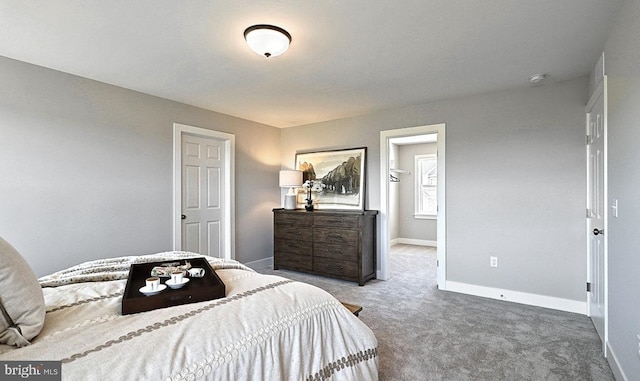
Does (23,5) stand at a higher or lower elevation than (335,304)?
higher

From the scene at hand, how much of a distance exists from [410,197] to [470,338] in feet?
16.5

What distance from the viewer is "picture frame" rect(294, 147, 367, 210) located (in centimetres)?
450

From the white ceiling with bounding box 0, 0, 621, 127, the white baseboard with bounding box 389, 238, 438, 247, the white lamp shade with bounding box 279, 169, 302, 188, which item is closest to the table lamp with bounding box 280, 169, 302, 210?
the white lamp shade with bounding box 279, 169, 302, 188

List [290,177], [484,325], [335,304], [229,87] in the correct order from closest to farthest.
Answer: [335,304] < [484,325] < [229,87] < [290,177]

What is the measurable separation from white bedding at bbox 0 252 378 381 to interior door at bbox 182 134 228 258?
230 centimetres

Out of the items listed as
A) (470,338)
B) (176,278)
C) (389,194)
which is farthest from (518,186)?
(176,278)

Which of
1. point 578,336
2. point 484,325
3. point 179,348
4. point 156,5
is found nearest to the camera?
point 179,348

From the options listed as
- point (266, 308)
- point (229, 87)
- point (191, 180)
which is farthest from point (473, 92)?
point (191, 180)

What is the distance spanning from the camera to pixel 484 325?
9.07 ft

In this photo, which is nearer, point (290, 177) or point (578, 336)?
point (578, 336)

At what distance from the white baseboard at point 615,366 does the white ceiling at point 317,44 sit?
2.22m

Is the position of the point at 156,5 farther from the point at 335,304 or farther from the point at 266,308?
the point at 335,304

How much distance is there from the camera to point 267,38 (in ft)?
7.02

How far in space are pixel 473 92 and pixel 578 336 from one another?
2556mm
